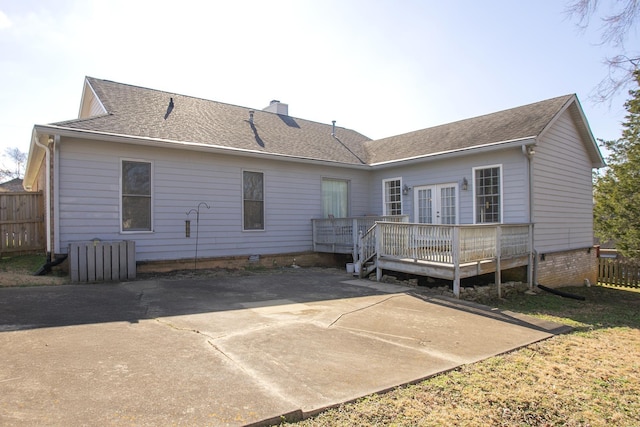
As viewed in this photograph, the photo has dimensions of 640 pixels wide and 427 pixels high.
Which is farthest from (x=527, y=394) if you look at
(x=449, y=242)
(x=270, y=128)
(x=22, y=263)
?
(x=270, y=128)

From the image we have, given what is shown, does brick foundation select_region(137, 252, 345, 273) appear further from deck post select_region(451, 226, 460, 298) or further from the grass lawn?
the grass lawn

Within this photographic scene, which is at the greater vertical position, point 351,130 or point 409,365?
point 351,130

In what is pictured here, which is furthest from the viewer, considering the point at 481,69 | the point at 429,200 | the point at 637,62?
the point at 429,200

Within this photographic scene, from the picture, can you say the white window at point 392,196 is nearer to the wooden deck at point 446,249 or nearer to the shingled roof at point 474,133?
the shingled roof at point 474,133

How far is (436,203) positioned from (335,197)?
343 cm

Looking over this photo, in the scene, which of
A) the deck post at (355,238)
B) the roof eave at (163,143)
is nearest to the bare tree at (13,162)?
the roof eave at (163,143)

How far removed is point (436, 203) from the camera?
12.3 m

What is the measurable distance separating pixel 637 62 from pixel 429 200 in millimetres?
6120

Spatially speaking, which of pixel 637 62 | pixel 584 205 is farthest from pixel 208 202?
pixel 584 205

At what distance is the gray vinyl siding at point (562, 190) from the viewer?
424 inches

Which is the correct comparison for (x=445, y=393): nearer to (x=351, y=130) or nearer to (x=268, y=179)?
(x=268, y=179)

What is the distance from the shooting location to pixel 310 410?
2.92 m

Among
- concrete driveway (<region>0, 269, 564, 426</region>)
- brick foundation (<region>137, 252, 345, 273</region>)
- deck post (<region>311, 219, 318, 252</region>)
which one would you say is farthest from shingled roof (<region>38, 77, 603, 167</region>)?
concrete driveway (<region>0, 269, 564, 426</region>)

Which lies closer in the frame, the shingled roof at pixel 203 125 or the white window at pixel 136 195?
the white window at pixel 136 195
